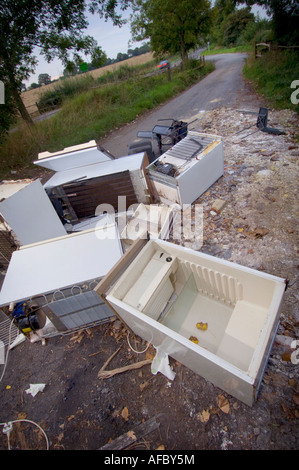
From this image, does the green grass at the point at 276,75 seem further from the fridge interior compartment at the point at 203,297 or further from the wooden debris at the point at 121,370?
the wooden debris at the point at 121,370

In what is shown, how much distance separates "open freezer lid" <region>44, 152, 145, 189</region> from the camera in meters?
3.43

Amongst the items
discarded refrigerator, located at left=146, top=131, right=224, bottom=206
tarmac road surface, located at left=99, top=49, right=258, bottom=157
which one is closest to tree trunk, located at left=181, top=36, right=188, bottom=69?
tarmac road surface, located at left=99, top=49, right=258, bottom=157

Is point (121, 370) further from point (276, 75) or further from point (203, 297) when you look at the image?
point (276, 75)

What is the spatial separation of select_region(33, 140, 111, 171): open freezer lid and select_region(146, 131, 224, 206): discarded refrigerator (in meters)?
0.87

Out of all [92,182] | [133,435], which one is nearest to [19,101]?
[92,182]

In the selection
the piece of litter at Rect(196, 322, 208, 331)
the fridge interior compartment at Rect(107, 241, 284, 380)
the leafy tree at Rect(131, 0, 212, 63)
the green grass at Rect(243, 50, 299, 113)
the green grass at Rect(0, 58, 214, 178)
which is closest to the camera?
the fridge interior compartment at Rect(107, 241, 284, 380)

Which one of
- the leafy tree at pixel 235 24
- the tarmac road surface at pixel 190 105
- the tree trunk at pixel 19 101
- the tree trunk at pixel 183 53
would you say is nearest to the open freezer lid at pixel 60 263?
the tarmac road surface at pixel 190 105

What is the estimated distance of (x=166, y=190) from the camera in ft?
12.1

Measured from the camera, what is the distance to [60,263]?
7.70ft

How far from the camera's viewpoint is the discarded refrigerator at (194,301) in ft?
5.54

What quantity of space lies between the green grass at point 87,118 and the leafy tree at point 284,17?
15.2 feet

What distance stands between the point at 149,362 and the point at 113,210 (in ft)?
7.89

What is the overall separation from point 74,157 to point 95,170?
→ 1.28ft

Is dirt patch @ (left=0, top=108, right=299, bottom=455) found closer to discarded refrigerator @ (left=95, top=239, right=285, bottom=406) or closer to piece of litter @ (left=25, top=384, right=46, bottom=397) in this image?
piece of litter @ (left=25, top=384, right=46, bottom=397)
